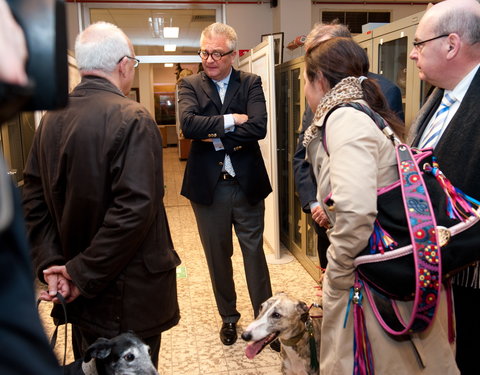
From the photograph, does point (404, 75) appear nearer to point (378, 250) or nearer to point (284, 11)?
point (378, 250)

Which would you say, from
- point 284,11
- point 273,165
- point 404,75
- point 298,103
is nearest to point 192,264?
point 273,165

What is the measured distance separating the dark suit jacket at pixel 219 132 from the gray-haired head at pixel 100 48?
113 centimetres

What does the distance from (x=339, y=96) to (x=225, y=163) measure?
4.80ft

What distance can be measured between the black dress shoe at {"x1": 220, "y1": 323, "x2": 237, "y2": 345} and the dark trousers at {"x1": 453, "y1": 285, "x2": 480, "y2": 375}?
1631mm

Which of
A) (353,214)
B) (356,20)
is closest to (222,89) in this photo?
(353,214)

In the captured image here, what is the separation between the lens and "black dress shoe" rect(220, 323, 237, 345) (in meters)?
3.15

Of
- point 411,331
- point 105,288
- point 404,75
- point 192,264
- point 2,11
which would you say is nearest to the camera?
point 2,11

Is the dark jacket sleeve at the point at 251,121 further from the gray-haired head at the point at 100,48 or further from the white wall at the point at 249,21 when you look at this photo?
the white wall at the point at 249,21

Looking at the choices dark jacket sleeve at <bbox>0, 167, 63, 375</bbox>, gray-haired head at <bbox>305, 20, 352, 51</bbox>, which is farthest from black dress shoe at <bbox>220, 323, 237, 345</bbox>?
dark jacket sleeve at <bbox>0, 167, 63, 375</bbox>

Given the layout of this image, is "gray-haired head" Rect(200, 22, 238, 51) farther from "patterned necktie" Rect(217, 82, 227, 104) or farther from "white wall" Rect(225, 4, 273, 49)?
"white wall" Rect(225, 4, 273, 49)

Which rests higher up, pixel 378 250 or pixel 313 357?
pixel 378 250

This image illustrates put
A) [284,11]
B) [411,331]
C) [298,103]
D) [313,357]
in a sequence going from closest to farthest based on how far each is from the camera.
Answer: [411,331] < [313,357] < [298,103] < [284,11]

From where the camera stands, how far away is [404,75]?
8.60ft

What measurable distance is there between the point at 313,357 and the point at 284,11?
5.90 meters
